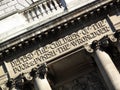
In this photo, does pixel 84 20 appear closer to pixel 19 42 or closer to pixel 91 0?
pixel 91 0

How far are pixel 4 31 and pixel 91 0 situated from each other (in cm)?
455

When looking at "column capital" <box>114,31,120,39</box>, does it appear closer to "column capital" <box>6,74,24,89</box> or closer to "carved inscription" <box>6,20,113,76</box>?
"carved inscription" <box>6,20,113,76</box>

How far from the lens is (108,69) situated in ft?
65.1

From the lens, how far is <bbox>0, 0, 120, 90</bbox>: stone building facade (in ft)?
66.7

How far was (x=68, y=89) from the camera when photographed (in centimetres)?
2238

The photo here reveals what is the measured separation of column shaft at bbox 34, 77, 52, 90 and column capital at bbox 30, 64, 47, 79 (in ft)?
0.57

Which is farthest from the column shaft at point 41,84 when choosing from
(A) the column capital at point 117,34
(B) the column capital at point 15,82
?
(A) the column capital at point 117,34

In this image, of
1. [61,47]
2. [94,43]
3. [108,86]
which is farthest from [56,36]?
[108,86]

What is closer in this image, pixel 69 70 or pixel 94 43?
pixel 94 43

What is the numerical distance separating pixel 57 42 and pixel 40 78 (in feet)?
6.36

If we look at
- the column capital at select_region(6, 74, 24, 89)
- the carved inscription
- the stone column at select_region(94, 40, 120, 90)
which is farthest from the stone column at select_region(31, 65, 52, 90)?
the stone column at select_region(94, 40, 120, 90)

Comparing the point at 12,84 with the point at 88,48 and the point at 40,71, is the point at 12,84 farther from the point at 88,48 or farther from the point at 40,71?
the point at 88,48

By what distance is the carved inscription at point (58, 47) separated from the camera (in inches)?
813

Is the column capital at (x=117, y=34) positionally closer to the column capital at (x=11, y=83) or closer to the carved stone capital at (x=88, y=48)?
the carved stone capital at (x=88, y=48)
